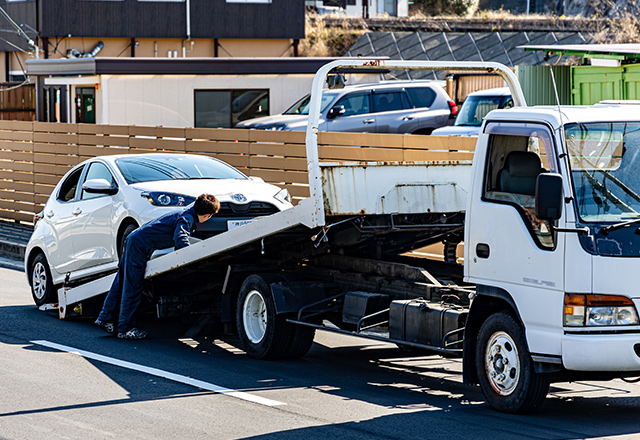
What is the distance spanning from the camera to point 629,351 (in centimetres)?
688

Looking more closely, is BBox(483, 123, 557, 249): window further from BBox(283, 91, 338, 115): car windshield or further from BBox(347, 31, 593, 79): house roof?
BBox(347, 31, 593, 79): house roof

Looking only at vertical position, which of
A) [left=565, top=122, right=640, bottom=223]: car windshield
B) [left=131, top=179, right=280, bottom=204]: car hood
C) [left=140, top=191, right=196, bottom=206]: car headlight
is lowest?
[left=140, top=191, right=196, bottom=206]: car headlight

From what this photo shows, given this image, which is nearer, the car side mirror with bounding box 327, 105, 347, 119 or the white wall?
the car side mirror with bounding box 327, 105, 347, 119

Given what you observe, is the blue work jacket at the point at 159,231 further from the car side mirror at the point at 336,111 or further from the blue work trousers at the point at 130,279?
the car side mirror at the point at 336,111

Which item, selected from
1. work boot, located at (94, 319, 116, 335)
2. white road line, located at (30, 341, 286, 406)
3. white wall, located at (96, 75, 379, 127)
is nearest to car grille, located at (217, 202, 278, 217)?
work boot, located at (94, 319, 116, 335)

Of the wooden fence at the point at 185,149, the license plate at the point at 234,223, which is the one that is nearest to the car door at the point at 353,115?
the wooden fence at the point at 185,149

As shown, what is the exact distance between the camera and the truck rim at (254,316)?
32.7 feet

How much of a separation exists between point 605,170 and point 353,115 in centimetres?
1736

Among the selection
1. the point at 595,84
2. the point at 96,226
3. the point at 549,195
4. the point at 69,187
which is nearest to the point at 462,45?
the point at 595,84

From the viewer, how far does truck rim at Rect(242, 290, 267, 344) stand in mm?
9974

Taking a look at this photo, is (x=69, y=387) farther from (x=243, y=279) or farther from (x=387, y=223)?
(x=387, y=223)

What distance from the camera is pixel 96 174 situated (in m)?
12.7

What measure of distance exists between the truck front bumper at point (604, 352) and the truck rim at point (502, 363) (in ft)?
1.78

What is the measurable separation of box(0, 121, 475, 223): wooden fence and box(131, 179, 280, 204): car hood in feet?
7.65
